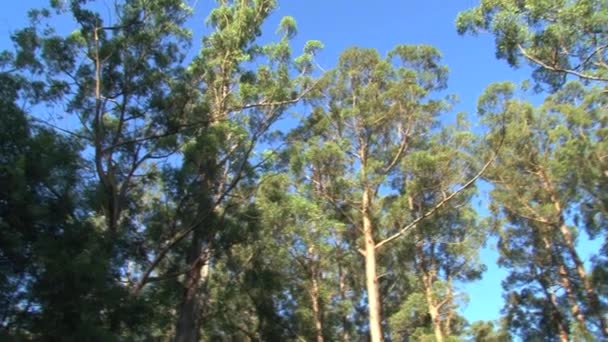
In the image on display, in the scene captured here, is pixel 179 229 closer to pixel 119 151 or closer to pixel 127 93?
pixel 119 151

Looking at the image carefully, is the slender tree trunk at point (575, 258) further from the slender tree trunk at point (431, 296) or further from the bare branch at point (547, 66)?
the bare branch at point (547, 66)

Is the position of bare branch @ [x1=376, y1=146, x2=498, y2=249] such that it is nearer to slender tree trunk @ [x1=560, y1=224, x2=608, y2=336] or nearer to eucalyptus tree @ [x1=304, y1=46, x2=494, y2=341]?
eucalyptus tree @ [x1=304, y1=46, x2=494, y2=341]

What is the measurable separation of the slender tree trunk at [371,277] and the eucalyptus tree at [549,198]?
550cm

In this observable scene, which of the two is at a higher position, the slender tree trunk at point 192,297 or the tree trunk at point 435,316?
the tree trunk at point 435,316

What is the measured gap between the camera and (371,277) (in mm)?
16062

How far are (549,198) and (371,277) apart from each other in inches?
341

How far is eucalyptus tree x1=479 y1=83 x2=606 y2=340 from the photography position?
65.0ft

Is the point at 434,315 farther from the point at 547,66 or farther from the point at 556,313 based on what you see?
the point at 547,66

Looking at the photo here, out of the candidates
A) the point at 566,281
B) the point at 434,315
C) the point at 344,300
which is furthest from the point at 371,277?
the point at 566,281

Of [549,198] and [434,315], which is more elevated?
[549,198]

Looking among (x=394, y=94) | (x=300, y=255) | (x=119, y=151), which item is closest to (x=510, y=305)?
(x=300, y=255)

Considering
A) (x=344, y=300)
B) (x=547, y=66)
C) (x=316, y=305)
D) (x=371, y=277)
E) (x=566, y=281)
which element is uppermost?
(x=566, y=281)

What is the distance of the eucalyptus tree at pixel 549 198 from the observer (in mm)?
19812

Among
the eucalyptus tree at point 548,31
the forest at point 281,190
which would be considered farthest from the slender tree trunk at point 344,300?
the eucalyptus tree at point 548,31
